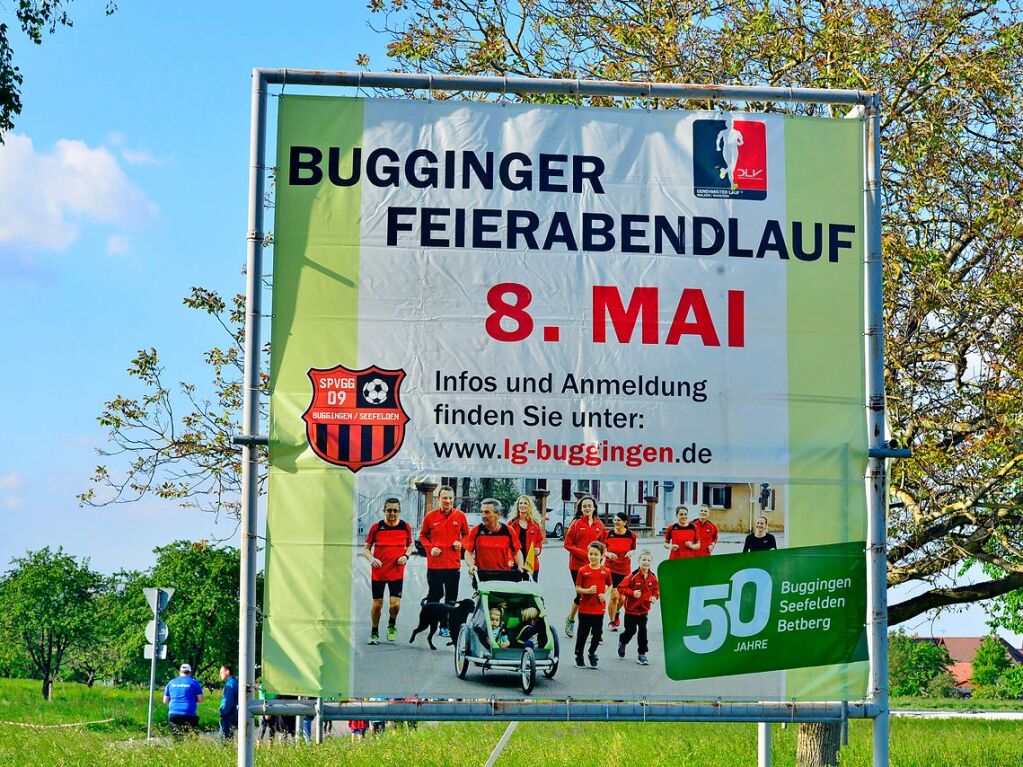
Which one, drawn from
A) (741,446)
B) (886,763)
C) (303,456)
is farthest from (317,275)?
(886,763)

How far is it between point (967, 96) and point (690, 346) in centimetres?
775

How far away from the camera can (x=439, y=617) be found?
8.02 meters

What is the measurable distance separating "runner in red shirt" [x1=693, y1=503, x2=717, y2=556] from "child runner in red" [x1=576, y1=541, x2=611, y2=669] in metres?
0.63

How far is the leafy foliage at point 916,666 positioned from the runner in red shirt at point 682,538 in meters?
97.1

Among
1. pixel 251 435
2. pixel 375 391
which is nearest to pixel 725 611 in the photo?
pixel 375 391

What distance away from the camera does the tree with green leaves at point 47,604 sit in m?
53.4

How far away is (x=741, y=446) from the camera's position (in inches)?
327

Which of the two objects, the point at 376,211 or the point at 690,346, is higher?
the point at 376,211

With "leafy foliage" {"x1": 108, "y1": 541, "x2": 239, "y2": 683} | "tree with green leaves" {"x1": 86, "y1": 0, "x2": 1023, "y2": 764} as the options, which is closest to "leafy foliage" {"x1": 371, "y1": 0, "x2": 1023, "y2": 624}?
"tree with green leaves" {"x1": 86, "y1": 0, "x2": 1023, "y2": 764}

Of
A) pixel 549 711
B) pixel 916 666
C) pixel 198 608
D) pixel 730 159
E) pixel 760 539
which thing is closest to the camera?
pixel 549 711

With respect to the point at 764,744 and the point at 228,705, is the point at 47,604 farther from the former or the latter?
the point at 764,744

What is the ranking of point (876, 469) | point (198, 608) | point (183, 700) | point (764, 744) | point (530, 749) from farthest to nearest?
point (198, 608) → point (183, 700) → point (530, 749) → point (764, 744) → point (876, 469)

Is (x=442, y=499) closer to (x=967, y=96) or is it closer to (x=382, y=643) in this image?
(x=382, y=643)

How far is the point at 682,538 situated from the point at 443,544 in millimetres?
1533
